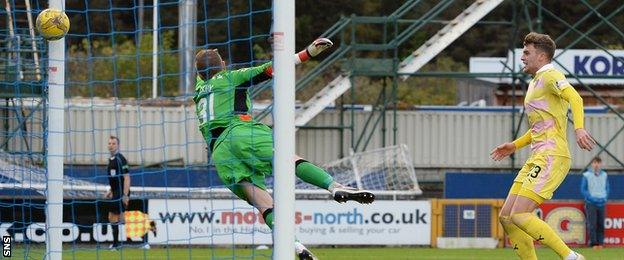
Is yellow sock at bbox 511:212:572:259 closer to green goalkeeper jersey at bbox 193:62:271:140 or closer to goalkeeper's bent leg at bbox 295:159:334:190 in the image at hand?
goalkeeper's bent leg at bbox 295:159:334:190

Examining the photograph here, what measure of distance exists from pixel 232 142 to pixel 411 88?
34.7 m

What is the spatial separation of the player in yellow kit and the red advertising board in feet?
37.2

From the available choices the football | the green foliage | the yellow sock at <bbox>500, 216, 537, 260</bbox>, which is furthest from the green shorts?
the green foliage

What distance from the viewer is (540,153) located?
1103 cm

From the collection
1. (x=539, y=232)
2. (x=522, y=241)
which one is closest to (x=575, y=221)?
(x=522, y=241)

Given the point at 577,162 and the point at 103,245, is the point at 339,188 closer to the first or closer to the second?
the point at 103,245

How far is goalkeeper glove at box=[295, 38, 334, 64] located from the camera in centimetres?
999

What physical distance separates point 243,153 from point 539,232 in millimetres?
2409

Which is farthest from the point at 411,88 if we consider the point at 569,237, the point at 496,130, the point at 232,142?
the point at 232,142

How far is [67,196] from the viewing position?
2092 centimetres

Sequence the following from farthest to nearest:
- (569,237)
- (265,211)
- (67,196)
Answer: (569,237) → (67,196) → (265,211)

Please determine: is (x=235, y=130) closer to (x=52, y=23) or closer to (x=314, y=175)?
(x=314, y=175)

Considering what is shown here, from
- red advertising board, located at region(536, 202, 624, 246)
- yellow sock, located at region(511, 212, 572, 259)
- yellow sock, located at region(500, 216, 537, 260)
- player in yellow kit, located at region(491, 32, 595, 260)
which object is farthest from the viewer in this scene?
red advertising board, located at region(536, 202, 624, 246)

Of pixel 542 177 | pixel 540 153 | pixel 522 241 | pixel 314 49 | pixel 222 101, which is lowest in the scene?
pixel 522 241
